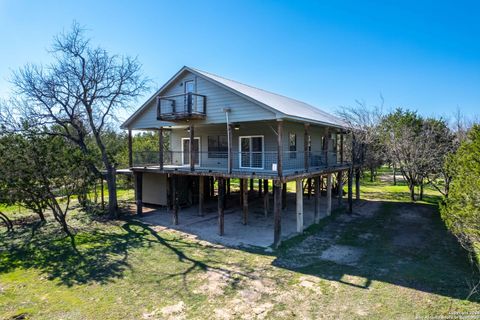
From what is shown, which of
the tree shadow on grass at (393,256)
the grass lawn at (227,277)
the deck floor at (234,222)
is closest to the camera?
the grass lawn at (227,277)

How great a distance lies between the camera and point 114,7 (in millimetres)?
13953

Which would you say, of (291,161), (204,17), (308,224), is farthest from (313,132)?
(204,17)

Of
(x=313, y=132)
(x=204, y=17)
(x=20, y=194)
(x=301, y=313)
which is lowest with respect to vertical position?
(x=301, y=313)

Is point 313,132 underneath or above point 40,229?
above

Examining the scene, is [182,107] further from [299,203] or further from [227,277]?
[227,277]

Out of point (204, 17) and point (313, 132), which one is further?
point (313, 132)

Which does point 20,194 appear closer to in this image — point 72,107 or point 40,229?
point 40,229

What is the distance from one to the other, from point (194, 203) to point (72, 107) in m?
9.93

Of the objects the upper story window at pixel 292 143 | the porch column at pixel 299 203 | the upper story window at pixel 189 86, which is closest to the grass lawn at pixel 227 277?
the porch column at pixel 299 203

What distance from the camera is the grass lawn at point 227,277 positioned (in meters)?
7.04

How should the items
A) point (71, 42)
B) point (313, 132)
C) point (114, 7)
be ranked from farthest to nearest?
point (313, 132) < point (71, 42) < point (114, 7)

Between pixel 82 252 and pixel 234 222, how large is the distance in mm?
7425

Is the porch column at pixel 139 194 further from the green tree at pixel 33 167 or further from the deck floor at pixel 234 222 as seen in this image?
the green tree at pixel 33 167

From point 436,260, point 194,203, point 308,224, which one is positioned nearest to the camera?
point 436,260
